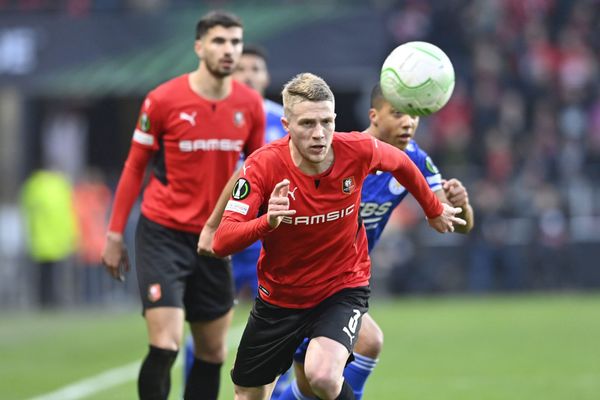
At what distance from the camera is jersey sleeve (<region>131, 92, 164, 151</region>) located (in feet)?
25.8

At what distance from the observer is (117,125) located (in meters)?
24.4

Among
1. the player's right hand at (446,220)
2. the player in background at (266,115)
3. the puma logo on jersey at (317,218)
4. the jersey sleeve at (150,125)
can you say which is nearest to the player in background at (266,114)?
the player in background at (266,115)

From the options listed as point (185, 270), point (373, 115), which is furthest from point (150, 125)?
point (373, 115)

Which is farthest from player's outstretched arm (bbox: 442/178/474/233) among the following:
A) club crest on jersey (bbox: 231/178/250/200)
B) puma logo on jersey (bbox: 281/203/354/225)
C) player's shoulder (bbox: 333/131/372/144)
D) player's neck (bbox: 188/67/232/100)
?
player's neck (bbox: 188/67/232/100)

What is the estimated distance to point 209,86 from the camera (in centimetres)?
804

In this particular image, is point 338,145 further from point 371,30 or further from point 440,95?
point 371,30

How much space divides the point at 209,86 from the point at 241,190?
179cm

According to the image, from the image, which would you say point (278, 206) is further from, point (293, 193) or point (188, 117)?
point (188, 117)

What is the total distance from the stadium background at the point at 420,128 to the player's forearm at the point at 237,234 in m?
12.5

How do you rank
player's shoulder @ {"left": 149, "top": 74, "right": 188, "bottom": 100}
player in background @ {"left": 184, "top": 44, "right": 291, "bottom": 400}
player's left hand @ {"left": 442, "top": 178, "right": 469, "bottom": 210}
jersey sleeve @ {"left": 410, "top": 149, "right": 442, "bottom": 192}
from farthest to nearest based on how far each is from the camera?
player in background @ {"left": 184, "top": 44, "right": 291, "bottom": 400}
player's shoulder @ {"left": 149, "top": 74, "right": 188, "bottom": 100}
jersey sleeve @ {"left": 410, "top": 149, "right": 442, "bottom": 192}
player's left hand @ {"left": 442, "top": 178, "right": 469, "bottom": 210}

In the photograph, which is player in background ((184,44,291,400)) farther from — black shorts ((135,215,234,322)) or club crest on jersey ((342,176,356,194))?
club crest on jersey ((342,176,356,194))

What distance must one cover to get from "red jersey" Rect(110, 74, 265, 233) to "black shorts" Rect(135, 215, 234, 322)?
0.09 m

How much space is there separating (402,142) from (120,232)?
188 cm

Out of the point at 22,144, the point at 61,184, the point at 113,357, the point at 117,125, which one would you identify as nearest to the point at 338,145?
the point at 113,357
